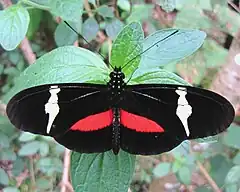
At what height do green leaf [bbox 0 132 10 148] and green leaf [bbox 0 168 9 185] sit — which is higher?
green leaf [bbox 0 132 10 148]

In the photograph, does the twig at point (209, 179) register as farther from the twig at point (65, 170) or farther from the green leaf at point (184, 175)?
the twig at point (65, 170)

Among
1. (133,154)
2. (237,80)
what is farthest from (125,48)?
(237,80)

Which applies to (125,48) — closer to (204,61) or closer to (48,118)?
(48,118)

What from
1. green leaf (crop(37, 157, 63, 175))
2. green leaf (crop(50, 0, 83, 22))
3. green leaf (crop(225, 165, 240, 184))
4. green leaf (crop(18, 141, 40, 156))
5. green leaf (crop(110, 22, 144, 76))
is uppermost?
green leaf (crop(50, 0, 83, 22))

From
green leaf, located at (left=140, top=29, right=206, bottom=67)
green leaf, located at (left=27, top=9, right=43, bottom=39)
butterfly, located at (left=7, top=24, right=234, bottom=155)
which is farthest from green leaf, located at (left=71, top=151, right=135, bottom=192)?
green leaf, located at (left=27, top=9, right=43, bottom=39)

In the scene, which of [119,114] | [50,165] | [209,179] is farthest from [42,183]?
[119,114]

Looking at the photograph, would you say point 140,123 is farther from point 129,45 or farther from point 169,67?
point 169,67

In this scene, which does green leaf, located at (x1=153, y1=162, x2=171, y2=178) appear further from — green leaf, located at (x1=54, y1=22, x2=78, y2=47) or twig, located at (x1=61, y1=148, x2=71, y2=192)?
green leaf, located at (x1=54, y1=22, x2=78, y2=47)
